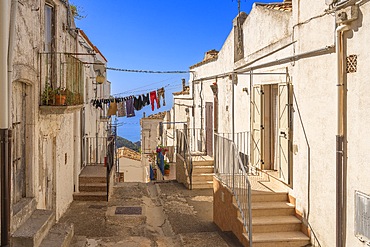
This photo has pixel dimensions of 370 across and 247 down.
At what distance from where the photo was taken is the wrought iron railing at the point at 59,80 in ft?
27.1

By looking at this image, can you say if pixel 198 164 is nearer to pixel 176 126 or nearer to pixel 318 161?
pixel 318 161

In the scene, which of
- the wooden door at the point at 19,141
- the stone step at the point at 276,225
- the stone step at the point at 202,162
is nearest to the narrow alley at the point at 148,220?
the stone step at the point at 276,225

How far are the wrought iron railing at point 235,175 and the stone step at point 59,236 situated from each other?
116 inches

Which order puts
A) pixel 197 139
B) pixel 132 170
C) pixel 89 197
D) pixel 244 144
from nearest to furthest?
pixel 244 144, pixel 89 197, pixel 197 139, pixel 132 170

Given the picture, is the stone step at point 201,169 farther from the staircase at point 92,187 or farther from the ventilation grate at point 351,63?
the ventilation grate at point 351,63

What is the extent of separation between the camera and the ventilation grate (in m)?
5.66

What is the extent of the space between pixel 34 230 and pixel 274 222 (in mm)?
3992

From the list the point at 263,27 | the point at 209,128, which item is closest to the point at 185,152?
the point at 209,128

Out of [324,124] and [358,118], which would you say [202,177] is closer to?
[324,124]

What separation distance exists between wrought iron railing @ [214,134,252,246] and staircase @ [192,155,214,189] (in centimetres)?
460

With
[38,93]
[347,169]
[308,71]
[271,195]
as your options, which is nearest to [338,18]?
[308,71]

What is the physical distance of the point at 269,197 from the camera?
8.18 metres

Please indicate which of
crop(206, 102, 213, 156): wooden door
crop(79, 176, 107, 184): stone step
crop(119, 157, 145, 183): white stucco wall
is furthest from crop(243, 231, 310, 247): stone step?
crop(119, 157, 145, 183): white stucco wall

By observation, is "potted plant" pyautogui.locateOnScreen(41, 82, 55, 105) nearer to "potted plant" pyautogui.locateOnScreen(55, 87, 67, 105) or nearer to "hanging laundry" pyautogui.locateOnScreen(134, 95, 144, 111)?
"potted plant" pyautogui.locateOnScreen(55, 87, 67, 105)
